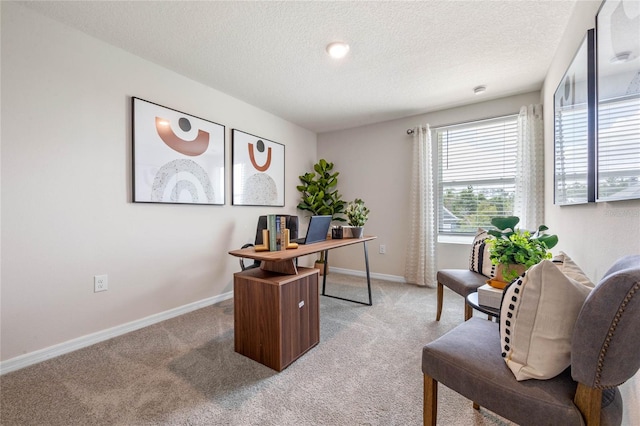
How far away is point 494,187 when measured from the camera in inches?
124

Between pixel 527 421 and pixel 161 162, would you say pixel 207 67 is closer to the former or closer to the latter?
pixel 161 162

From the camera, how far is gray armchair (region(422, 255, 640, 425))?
0.65 metres

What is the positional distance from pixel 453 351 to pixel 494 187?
9.20 ft

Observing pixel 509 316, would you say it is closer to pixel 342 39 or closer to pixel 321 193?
pixel 342 39

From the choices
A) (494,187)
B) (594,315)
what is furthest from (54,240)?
(494,187)

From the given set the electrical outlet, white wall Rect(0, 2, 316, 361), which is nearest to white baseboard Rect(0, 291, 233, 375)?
white wall Rect(0, 2, 316, 361)

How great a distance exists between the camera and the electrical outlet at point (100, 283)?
6.61ft

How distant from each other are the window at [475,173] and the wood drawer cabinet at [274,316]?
237cm

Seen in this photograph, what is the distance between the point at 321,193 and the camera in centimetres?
403

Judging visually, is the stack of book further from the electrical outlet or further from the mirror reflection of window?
the mirror reflection of window

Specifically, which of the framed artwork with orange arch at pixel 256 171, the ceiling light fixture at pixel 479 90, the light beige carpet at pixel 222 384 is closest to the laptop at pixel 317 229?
the light beige carpet at pixel 222 384

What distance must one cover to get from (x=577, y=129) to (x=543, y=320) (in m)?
1.32

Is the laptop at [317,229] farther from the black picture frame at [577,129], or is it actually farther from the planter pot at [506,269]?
the black picture frame at [577,129]

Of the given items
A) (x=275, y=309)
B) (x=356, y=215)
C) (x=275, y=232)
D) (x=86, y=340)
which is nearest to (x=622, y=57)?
(x=275, y=232)
